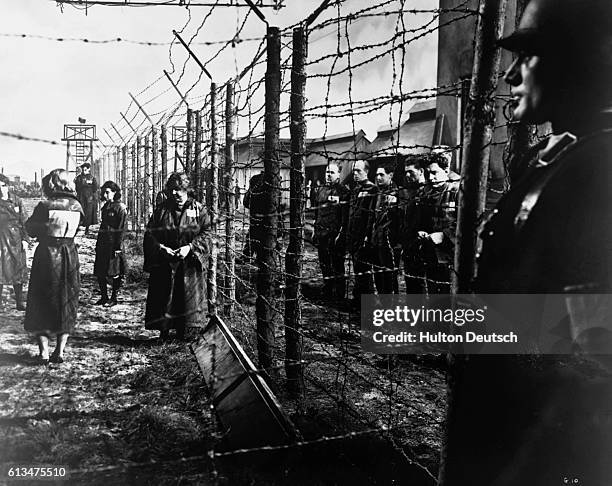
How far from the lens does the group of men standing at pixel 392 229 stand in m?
4.98

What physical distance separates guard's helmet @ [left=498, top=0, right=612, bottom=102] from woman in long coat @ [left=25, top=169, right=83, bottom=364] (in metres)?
4.16

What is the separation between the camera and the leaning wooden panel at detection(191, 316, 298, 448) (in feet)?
8.55

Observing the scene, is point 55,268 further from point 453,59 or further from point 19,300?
point 453,59

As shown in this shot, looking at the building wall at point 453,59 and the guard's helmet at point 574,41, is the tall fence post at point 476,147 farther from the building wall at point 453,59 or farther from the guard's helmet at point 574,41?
the building wall at point 453,59

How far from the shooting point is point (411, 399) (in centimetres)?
396

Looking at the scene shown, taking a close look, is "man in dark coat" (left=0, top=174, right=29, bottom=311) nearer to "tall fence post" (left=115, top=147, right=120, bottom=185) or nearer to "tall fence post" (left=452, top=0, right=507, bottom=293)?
"tall fence post" (left=452, top=0, right=507, bottom=293)

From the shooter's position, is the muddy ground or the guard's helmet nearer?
the guard's helmet

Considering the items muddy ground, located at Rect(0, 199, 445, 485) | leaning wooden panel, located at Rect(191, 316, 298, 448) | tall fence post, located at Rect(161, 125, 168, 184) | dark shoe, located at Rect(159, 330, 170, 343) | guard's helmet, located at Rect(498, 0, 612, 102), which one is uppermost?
tall fence post, located at Rect(161, 125, 168, 184)

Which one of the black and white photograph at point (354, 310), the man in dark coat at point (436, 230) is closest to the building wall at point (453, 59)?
the black and white photograph at point (354, 310)

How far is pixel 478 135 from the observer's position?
67.1 inches

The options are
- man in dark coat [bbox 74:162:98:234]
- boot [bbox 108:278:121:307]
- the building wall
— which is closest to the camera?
boot [bbox 108:278:121:307]

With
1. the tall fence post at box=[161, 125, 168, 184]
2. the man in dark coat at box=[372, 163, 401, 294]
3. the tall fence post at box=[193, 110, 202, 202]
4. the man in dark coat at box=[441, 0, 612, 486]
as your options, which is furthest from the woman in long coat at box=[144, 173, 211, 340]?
the tall fence post at box=[161, 125, 168, 184]

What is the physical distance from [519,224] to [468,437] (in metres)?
0.84

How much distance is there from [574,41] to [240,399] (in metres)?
2.69
